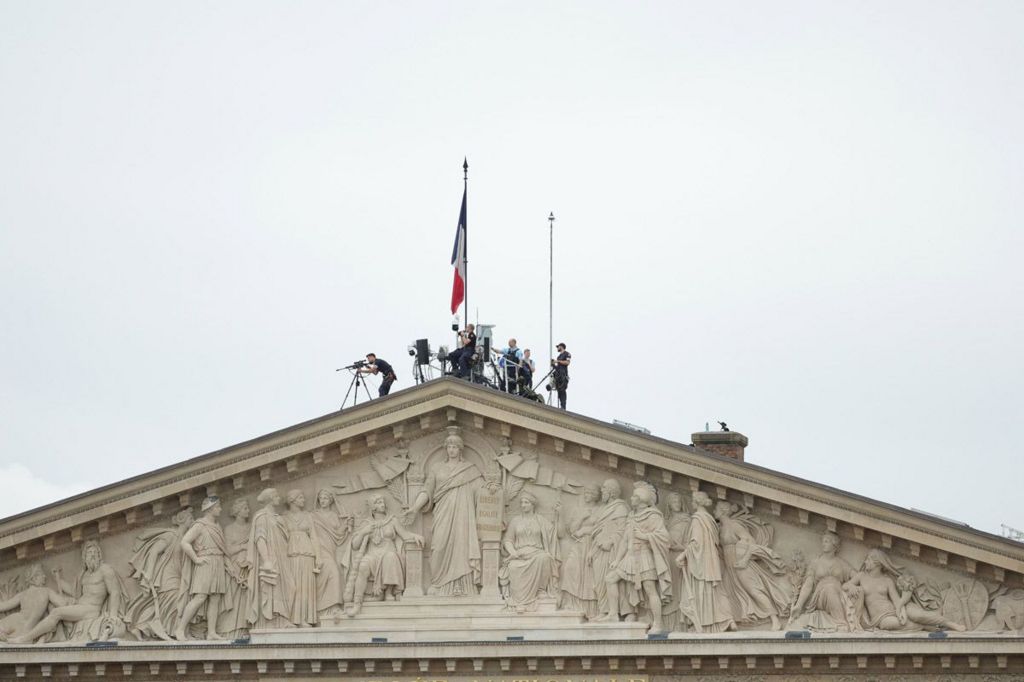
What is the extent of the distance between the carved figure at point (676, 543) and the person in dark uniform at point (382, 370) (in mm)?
6451

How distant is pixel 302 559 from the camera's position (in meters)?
40.2

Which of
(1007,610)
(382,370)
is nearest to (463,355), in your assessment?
(382,370)

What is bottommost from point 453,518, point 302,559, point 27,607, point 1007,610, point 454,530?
point 1007,610

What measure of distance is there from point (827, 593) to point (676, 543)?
8.16 ft

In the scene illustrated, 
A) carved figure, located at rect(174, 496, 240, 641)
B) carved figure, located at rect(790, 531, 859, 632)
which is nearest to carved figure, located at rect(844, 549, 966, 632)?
carved figure, located at rect(790, 531, 859, 632)

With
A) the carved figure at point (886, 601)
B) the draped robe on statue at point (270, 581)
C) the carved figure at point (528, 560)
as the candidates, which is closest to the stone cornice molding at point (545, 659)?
the carved figure at point (886, 601)

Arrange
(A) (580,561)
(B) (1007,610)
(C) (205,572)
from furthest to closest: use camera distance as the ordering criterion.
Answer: (C) (205,572), (A) (580,561), (B) (1007,610)

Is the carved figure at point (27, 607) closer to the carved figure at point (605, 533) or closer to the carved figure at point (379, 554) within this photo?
the carved figure at point (379, 554)

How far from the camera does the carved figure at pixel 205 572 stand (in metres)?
39.9

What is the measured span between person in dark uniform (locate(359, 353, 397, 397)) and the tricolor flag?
2264 millimetres

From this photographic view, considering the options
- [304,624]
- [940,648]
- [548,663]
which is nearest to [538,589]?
[548,663]

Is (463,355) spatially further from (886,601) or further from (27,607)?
(886,601)

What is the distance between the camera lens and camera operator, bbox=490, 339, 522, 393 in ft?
152

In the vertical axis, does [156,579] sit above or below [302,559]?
below
